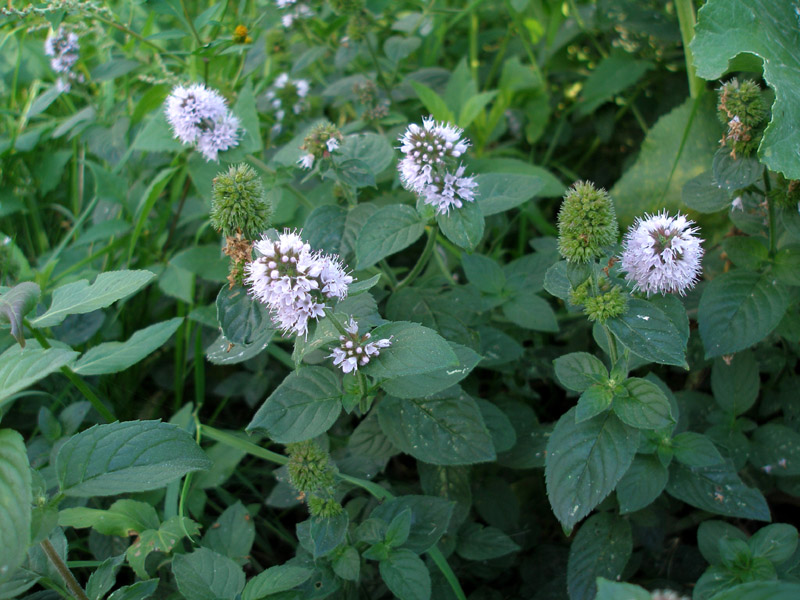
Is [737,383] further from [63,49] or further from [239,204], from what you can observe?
[63,49]

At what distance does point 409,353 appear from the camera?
1423mm

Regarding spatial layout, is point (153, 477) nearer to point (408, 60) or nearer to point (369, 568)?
point (369, 568)

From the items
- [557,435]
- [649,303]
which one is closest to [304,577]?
[557,435]

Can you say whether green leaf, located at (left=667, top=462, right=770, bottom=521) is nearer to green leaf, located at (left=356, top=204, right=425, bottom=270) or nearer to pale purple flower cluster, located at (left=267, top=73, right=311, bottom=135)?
green leaf, located at (left=356, top=204, right=425, bottom=270)

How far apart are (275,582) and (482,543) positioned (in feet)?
2.27

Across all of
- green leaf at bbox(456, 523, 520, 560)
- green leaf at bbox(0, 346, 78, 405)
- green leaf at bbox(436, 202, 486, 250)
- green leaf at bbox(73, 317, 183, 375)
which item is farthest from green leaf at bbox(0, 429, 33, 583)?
green leaf at bbox(456, 523, 520, 560)

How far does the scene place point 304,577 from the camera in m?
1.49

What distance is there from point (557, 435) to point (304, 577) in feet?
2.36

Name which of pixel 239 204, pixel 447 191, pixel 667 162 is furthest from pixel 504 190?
pixel 667 162

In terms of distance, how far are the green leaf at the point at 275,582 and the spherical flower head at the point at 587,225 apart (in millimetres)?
992

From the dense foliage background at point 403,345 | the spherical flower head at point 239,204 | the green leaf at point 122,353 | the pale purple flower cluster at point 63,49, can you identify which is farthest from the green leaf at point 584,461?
the pale purple flower cluster at point 63,49

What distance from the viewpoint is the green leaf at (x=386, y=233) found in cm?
171

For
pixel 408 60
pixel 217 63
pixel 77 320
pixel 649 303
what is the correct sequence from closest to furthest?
1. pixel 649 303
2. pixel 77 320
3. pixel 217 63
4. pixel 408 60

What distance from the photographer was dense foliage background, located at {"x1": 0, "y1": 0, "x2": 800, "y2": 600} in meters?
1.54
